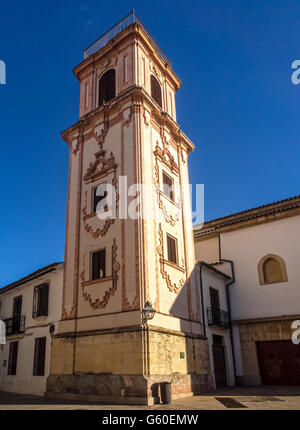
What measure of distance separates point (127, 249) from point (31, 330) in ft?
23.6

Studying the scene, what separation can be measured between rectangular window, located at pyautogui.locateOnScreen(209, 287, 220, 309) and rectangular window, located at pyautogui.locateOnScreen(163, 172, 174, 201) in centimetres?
505

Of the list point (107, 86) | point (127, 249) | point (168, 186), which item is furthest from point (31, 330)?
point (107, 86)

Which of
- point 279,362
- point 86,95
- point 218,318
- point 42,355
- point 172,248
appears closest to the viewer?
point 172,248

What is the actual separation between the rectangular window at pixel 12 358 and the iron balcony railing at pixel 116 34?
1664 cm

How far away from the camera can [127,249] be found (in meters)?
13.7

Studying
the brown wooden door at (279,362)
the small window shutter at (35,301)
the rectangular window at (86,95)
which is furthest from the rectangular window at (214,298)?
the rectangular window at (86,95)

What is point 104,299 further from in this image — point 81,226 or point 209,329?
point 209,329

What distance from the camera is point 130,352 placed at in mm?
11930

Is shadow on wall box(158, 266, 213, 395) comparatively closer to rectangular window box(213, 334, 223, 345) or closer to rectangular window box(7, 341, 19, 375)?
rectangular window box(213, 334, 223, 345)

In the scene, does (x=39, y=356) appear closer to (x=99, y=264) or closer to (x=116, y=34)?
(x=99, y=264)

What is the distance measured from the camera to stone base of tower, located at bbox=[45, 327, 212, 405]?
1153 centimetres
